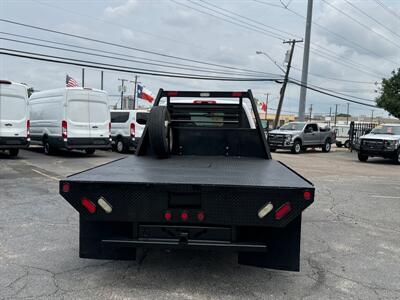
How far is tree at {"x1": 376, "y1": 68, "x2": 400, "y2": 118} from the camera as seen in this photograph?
25688mm

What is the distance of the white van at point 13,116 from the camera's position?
48.3ft

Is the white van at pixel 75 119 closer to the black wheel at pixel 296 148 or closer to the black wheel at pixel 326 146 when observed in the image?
the black wheel at pixel 296 148

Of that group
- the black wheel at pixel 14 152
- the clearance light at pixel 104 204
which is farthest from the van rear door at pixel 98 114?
the clearance light at pixel 104 204

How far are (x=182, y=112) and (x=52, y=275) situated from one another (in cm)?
336

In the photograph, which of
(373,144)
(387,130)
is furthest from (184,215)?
(387,130)

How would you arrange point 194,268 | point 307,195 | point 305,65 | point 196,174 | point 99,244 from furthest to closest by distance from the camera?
point 305,65
point 194,268
point 196,174
point 99,244
point 307,195

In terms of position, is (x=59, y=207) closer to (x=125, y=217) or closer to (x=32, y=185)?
(x=32, y=185)

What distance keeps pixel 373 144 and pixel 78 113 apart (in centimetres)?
1315

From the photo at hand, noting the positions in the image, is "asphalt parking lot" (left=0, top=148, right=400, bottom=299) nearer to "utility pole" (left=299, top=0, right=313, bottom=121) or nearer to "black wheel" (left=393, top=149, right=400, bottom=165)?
"black wheel" (left=393, top=149, right=400, bottom=165)

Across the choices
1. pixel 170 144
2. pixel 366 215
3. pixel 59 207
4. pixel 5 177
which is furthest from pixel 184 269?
pixel 5 177

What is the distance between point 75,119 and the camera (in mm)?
16094

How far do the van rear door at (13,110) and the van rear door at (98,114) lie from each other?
2446 millimetres

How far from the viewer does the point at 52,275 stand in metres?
4.08

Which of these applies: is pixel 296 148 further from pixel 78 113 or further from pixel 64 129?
pixel 64 129
